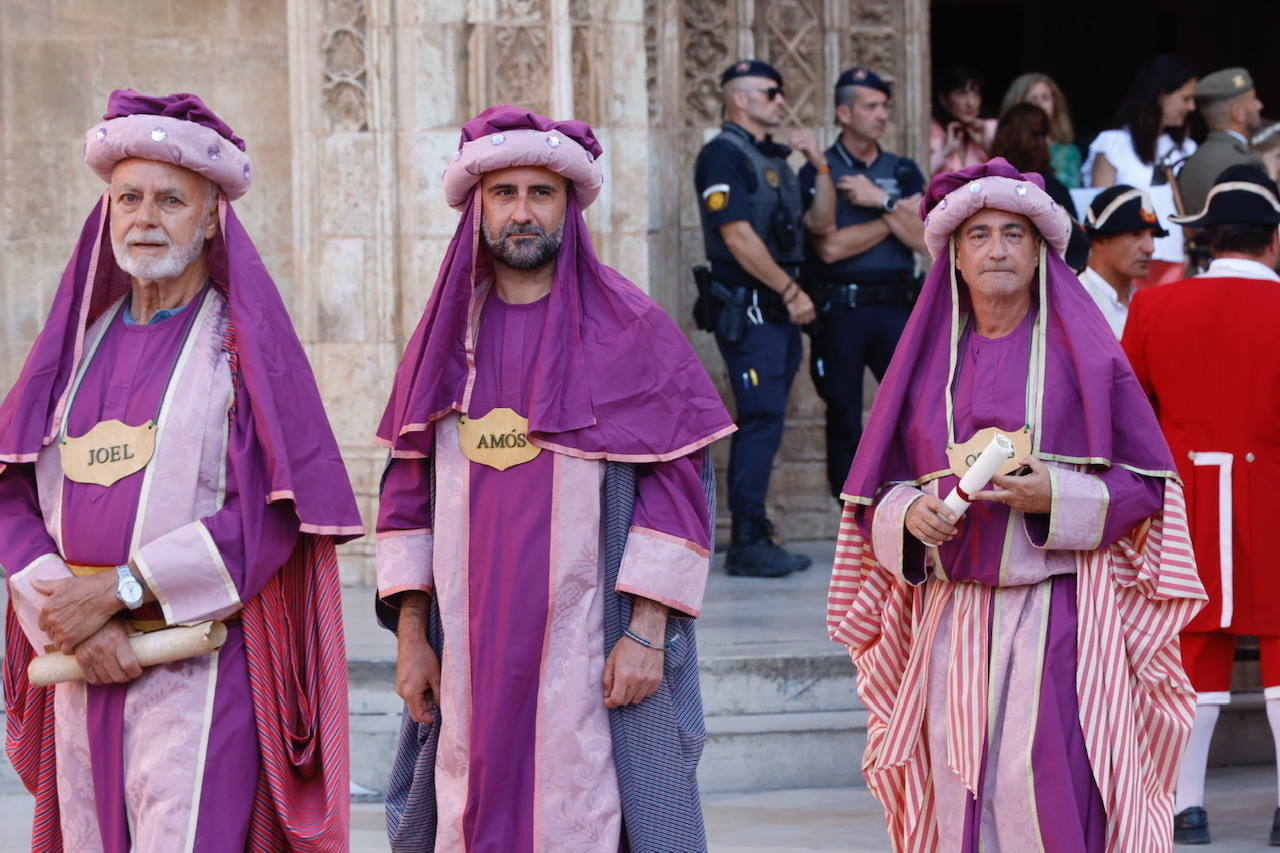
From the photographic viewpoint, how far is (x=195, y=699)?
448 cm

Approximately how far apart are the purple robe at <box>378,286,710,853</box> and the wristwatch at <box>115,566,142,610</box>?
588mm

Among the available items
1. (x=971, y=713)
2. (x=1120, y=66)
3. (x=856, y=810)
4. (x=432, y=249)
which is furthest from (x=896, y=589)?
(x=1120, y=66)

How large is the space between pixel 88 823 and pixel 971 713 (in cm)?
204

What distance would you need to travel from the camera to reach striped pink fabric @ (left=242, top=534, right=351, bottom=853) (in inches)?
179

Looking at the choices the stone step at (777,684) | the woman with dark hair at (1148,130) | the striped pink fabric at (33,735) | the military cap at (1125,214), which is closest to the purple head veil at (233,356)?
the striped pink fabric at (33,735)

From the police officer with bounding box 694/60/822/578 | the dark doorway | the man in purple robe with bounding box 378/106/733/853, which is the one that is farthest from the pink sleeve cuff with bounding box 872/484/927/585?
the dark doorway

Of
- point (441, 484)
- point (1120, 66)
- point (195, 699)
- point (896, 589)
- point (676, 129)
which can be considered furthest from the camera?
point (1120, 66)

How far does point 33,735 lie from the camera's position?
4738mm

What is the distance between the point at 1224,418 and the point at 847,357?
2.57m

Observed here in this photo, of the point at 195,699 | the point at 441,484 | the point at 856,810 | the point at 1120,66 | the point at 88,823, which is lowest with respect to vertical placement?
the point at 856,810

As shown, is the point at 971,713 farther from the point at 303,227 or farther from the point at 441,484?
the point at 303,227

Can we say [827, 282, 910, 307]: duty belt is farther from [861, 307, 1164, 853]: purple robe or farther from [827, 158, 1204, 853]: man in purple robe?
[861, 307, 1164, 853]: purple robe

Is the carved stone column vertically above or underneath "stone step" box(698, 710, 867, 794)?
above

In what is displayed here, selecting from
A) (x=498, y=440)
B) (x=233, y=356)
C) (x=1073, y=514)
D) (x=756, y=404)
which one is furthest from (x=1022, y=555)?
(x=756, y=404)
